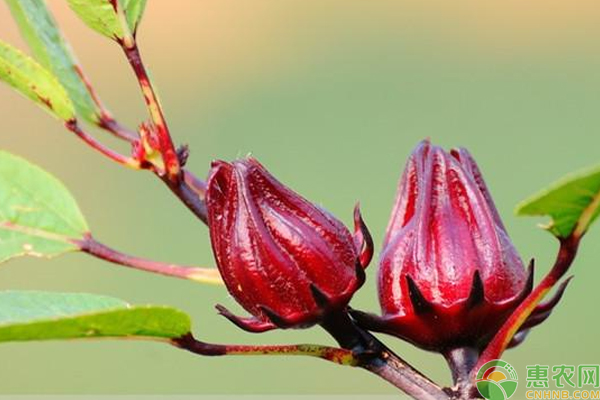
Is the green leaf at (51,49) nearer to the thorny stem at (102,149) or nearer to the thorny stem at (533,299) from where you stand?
the thorny stem at (102,149)

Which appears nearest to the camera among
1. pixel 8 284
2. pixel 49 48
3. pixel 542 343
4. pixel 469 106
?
pixel 49 48

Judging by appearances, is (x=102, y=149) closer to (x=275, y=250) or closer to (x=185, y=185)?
(x=185, y=185)

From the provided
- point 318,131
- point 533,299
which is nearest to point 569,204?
point 533,299

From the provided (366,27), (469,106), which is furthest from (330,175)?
(366,27)

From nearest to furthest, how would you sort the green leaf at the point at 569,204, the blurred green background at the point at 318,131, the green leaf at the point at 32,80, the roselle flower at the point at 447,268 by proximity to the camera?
the green leaf at the point at 569,204 → the roselle flower at the point at 447,268 → the green leaf at the point at 32,80 → the blurred green background at the point at 318,131

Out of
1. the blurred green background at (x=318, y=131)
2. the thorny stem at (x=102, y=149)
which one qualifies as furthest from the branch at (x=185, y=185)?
the blurred green background at (x=318, y=131)

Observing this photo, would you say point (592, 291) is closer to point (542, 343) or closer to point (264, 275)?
point (542, 343)
